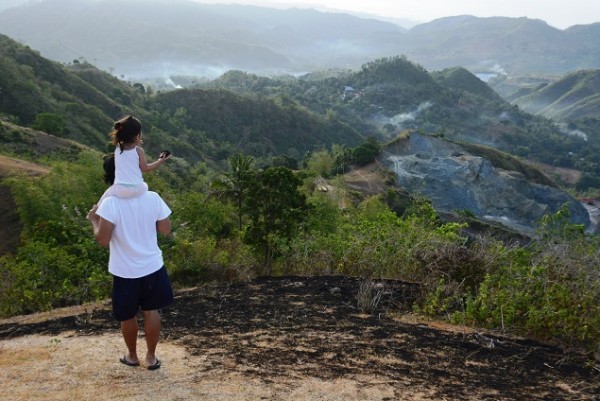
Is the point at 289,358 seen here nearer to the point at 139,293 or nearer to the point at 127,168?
the point at 139,293

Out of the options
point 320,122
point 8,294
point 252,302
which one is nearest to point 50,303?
point 8,294

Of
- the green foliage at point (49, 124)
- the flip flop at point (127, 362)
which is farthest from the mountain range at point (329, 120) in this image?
the flip flop at point (127, 362)

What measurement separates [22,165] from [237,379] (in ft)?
73.8

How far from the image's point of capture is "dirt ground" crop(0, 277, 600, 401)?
343cm

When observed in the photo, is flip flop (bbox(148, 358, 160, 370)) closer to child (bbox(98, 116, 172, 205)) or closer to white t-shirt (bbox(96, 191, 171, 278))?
white t-shirt (bbox(96, 191, 171, 278))

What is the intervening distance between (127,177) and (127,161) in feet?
0.34

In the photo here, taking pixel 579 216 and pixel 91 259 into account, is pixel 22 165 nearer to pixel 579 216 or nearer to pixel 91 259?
pixel 91 259

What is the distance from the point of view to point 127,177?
3.20m

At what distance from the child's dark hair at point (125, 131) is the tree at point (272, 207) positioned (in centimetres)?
600

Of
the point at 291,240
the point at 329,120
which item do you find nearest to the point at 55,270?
the point at 291,240

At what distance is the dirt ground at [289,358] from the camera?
3.43 meters

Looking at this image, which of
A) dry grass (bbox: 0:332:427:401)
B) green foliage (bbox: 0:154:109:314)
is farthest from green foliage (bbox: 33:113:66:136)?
dry grass (bbox: 0:332:427:401)

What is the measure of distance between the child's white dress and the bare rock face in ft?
147

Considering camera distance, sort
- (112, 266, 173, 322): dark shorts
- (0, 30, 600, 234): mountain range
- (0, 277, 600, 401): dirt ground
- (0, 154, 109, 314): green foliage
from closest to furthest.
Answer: (112, 266, 173, 322): dark shorts → (0, 277, 600, 401): dirt ground → (0, 154, 109, 314): green foliage → (0, 30, 600, 234): mountain range
